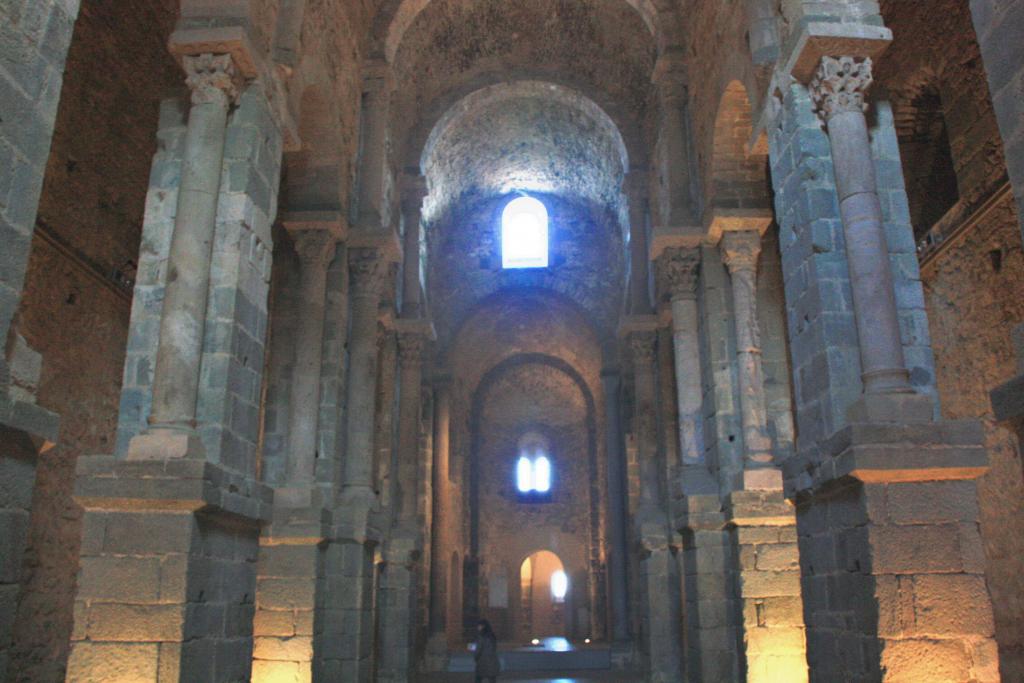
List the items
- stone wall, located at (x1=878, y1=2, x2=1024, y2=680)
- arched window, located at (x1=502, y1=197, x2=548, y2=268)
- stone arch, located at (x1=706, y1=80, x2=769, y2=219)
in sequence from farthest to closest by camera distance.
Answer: arched window, located at (x1=502, y1=197, x2=548, y2=268) < stone arch, located at (x1=706, y1=80, x2=769, y2=219) < stone wall, located at (x1=878, y1=2, x2=1024, y2=680)

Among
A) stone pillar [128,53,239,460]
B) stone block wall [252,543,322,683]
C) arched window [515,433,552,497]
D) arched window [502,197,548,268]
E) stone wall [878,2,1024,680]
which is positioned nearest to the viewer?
stone pillar [128,53,239,460]

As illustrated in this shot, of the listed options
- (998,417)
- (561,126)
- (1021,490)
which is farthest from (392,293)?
(998,417)

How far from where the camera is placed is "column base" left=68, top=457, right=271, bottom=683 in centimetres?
565

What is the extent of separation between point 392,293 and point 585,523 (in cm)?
1566

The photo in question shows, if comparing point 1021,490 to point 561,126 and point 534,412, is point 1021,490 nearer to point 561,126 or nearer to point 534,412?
point 561,126

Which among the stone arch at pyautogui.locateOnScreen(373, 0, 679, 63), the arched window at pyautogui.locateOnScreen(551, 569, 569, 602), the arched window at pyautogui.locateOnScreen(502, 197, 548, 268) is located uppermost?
the arched window at pyautogui.locateOnScreen(502, 197, 548, 268)

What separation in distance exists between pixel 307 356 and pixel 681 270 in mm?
5099

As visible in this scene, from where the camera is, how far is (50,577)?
415 inches

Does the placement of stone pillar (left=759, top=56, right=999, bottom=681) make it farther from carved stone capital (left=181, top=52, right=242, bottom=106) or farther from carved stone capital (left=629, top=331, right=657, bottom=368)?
carved stone capital (left=629, top=331, right=657, bottom=368)

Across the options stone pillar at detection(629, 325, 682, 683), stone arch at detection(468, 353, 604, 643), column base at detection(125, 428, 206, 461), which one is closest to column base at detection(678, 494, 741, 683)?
stone pillar at detection(629, 325, 682, 683)

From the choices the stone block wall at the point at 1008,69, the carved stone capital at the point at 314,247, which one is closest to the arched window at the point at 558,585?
the carved stone capital at the point at 314,247

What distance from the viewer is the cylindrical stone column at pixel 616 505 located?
66.4 feet

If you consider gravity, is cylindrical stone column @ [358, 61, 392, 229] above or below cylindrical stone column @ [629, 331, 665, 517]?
above

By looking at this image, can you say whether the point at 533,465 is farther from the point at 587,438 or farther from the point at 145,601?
the point at 145,601
